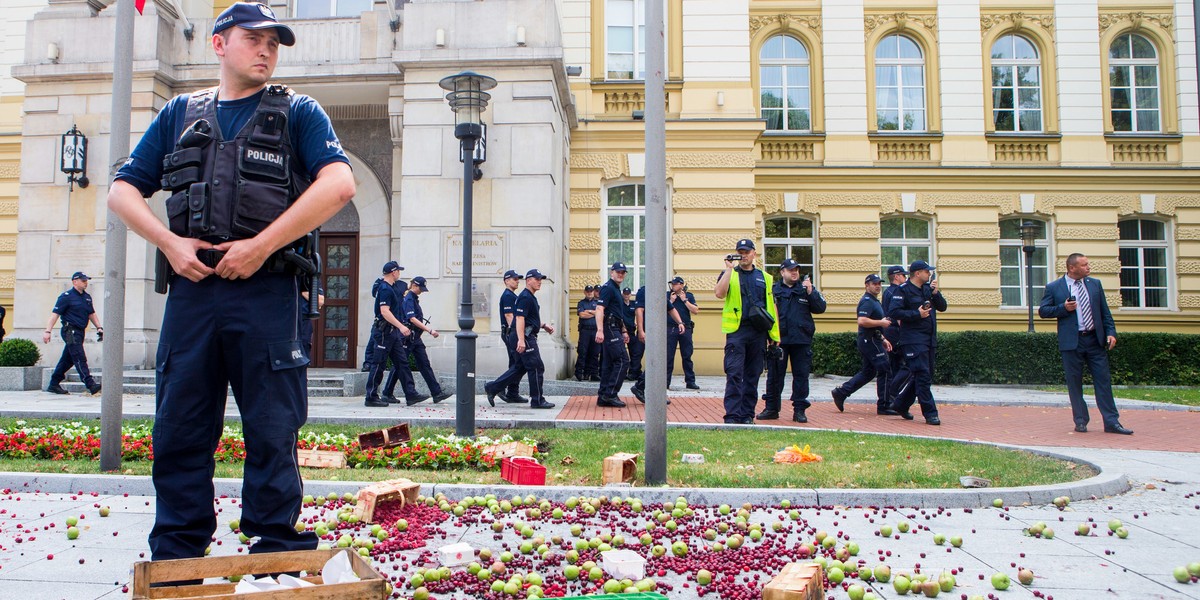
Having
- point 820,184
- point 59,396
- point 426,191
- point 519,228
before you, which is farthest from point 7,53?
point 820,184

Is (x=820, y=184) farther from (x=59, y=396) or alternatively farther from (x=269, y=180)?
(x=269, y=180)

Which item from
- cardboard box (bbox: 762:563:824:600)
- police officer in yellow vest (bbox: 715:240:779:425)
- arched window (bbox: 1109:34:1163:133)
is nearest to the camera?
cardboard box (bbox: 762:563:824:600)

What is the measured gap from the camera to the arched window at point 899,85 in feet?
69.5

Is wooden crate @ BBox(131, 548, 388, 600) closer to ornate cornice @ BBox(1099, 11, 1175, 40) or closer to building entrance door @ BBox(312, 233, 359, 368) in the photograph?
building entrance door @ BBox(312, 233, 359, 368)

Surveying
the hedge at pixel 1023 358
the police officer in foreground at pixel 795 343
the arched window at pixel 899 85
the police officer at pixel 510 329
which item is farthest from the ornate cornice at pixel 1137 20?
the police officer at pixel 510 329

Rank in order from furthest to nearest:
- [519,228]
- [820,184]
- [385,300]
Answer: [820,184]
[519,228]
[385,300]

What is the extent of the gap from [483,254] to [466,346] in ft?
19.1

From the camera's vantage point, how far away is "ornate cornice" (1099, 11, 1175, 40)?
2122 cm

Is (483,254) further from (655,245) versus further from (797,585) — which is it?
(797,585)

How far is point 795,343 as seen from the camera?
Result: 1001cm

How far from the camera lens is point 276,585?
2443mm

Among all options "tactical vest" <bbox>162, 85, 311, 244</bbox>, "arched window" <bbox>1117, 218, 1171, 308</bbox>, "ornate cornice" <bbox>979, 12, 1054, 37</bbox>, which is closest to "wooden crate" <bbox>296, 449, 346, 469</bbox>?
"tactical vest" <bbox>162, 85, 311, 244</bbox>

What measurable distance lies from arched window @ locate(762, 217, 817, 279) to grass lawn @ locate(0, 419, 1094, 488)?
12.8m

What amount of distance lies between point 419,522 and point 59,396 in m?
11.3
